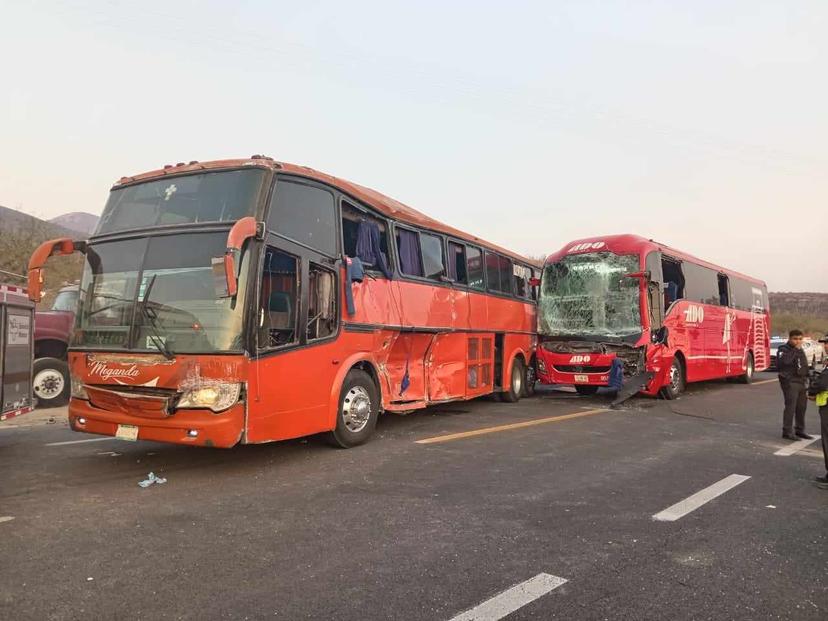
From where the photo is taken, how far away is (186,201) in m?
6.70

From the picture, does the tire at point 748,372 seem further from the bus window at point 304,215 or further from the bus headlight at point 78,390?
the bus headlight at point 78,390

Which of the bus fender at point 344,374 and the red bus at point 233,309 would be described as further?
the bus fender at point 344,374

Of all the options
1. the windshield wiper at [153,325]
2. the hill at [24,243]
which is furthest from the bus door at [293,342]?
the hill at [24,243]

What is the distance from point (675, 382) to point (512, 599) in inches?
469

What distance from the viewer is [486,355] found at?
12.1 m

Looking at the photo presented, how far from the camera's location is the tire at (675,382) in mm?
13758

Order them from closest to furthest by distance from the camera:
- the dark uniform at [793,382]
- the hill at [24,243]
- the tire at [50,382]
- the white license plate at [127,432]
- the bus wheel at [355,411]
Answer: the white license plate at [127,432] < the bus wheel at [355,411] < the dark uniform at [793,382] < the tire at [50,382] < the hill at [24,243]

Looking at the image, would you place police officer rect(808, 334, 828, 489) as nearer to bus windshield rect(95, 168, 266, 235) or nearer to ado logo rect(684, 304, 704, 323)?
bus windshield rect(95, 168, 266, 235)

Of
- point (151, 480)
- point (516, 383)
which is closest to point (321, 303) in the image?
point (151, 480)

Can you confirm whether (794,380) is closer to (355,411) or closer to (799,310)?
(355,411)

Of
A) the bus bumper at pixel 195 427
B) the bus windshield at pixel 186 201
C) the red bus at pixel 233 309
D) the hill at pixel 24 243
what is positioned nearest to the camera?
the bus bumper at pixel 195 427

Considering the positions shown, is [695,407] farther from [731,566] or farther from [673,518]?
[731,566]

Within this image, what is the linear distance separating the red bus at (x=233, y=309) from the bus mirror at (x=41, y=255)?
0.06ft

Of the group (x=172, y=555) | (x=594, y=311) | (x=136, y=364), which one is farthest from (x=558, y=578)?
(x=594, y=311)
